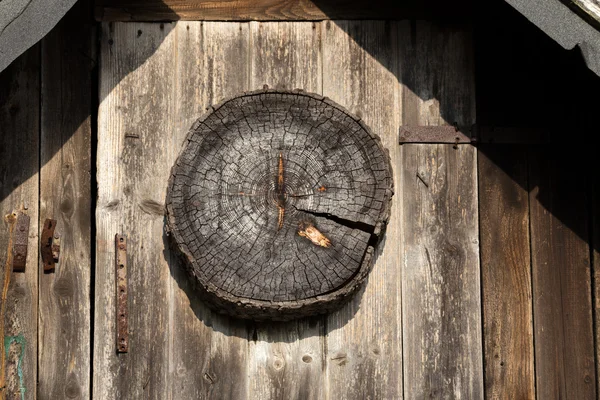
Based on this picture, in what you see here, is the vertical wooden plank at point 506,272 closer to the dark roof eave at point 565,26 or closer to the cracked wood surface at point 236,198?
the cracked wood surface at point 236,198

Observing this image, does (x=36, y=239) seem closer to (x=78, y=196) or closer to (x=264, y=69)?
(x=78, y=196)

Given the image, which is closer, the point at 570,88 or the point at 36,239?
the point at 36,239

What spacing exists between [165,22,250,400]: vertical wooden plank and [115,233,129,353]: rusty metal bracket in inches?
7.4

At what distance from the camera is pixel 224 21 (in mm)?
3855

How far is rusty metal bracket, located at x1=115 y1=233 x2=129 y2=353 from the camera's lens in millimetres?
3615

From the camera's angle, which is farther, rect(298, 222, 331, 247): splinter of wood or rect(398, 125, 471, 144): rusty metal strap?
rect(398, 125, 471, 144): rusty metal strap

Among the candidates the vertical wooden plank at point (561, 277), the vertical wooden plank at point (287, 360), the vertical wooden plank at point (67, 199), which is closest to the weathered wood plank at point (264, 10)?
the vertical wooden plank at point (67, 199)

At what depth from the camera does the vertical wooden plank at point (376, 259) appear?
3.70 m

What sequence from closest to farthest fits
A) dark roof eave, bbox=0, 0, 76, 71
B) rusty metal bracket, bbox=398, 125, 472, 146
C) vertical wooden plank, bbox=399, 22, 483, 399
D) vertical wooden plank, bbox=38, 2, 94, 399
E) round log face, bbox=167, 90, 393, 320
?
dark roof eave, bbox=0, 0, 76, 71 < round log face, bbox=167, 90, 393, 320 < vertical wooden plank, bbox=38, 2, 94, 399 < vertical wooden plank, bbox=399, 22, 483, 399 < rusty metal bracket, bbox=398, 125, 472, 146

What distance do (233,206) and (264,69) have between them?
66cm

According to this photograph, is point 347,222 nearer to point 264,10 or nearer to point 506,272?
point 506,272

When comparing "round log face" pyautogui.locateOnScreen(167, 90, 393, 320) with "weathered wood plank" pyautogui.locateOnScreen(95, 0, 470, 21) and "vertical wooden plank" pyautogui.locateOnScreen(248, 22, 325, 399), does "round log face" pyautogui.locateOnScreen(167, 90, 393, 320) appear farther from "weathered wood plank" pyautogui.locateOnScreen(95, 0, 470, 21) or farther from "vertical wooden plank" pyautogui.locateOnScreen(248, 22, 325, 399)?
"weathered wood plank" pyautogui.locateOnScreen(95, 0, 470, 21)

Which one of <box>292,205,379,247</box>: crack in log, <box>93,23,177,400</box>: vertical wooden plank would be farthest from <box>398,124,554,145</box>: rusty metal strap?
<box>93,23,177,400</box>: vertical wooden plank

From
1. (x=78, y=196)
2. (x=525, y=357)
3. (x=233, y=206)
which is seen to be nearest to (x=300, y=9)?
(x=233, y=206)
